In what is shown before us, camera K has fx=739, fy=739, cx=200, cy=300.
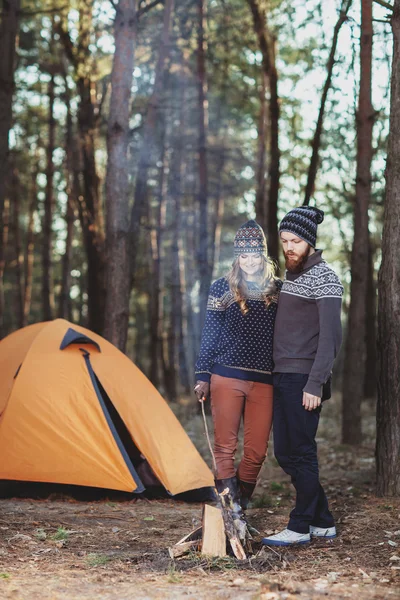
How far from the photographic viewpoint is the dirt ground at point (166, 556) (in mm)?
3844

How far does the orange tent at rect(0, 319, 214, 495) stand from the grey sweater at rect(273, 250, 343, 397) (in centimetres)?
243

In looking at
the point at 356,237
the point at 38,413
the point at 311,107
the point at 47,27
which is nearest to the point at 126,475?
the point at 38,413

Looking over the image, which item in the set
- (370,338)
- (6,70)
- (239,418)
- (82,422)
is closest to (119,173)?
(6,70)

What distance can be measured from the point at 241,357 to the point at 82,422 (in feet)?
8.30

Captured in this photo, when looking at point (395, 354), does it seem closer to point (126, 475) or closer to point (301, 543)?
point (301, 543)

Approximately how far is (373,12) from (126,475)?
22.6ft

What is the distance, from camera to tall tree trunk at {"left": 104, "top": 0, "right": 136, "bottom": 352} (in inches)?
374

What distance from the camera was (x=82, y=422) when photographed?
6.86 metres

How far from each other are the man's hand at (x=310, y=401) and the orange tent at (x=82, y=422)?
2.47 metres

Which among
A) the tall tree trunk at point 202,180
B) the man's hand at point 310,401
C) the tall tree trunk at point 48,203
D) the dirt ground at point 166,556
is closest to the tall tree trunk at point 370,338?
Result: the tall tree trunk at point 202,180

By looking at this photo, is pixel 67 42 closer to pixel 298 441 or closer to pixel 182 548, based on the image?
pixel 298 441

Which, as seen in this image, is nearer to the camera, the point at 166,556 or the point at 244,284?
the point at 166,556

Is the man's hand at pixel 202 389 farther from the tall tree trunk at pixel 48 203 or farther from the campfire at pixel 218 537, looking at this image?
the tall tree trunk at pixel 48 203

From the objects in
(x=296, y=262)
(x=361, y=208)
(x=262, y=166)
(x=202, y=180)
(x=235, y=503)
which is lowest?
(x=235, y=503)
